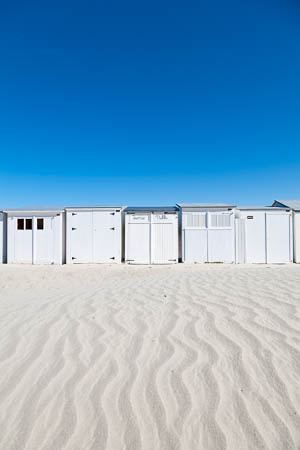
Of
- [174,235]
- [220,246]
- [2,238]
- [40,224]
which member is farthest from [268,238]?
[2,238]

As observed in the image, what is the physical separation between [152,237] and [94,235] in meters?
2.95

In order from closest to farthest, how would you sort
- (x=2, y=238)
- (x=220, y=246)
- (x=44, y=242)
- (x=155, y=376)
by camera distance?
(x=155, y=376) < (x=220, y=246) < (x=44, y=242) < (x=2, y=238)

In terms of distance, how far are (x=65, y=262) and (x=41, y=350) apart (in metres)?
10.2

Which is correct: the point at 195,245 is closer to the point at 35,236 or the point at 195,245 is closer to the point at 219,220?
the point at 219,220

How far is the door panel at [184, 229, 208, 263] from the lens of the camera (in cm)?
1166

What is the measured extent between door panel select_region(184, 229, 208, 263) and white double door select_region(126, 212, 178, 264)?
55cm

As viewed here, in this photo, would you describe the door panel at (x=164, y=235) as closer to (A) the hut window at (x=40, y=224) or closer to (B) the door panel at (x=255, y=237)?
(B) the door panel at (x=255, y=237)

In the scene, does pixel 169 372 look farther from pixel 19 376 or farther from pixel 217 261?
pixel 217 261

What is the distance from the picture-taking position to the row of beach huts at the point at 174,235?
11.7 m

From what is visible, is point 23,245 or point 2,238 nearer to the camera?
point 23,245

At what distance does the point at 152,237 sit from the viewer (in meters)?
11.7

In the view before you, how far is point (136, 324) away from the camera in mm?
2967

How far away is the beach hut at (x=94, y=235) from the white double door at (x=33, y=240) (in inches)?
39.3

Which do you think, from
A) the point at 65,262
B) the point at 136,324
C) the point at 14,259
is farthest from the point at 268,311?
the point at 14,259
